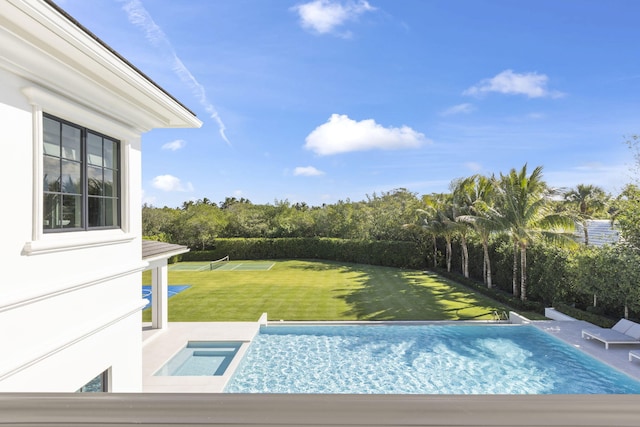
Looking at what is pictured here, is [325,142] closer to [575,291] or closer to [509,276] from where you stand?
[509,276]

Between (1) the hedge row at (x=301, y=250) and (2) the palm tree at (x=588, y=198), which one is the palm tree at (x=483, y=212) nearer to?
(1) the hedge row at (x=301, y=250)

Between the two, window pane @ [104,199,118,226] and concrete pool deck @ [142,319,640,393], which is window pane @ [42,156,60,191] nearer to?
window pane @ [104,199,118,226]

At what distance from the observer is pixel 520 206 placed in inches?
722

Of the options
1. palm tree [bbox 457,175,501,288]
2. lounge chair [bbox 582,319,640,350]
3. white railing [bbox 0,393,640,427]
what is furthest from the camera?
palm tree [bbox 457,175,501,288]

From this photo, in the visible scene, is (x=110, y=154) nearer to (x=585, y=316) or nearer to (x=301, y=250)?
(x=585, y=316)

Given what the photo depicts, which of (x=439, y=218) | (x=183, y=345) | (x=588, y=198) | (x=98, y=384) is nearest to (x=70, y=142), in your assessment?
(x=98, y=384)

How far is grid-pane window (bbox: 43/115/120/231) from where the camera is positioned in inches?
181

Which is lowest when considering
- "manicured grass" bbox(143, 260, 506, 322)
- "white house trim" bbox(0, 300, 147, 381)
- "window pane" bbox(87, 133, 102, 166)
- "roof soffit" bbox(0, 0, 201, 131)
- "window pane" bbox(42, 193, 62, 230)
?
"manicured grass" bbox(143, 260, 506, 322)

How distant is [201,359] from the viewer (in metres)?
12.6

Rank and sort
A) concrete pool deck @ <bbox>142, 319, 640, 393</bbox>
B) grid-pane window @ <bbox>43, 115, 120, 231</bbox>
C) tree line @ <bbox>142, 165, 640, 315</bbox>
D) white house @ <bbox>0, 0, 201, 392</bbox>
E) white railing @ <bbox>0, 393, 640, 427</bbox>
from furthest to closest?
tree line @ <bbox>142, 165, 640, 315</bbox> < concrete pool deck @ <bbox>142, 319, 640, 393</bbox> < grid-pane window @ <bbox>43, 115, 120, 231</bbox> < white house @ <bbox>0, 0, 201, 392</bbox> < white railing @ <bbox>0, 393, 640, 427</bbox>

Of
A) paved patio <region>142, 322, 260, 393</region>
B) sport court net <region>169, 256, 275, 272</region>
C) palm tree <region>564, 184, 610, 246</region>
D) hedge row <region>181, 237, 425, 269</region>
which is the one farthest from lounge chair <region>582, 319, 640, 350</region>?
palm tree <region>564, 184, 610, 246</region>

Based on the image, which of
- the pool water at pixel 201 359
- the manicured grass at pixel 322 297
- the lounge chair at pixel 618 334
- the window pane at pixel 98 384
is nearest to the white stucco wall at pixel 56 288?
the window pane at pixel 98 384

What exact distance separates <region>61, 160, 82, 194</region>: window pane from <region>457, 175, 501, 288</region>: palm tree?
747 inches

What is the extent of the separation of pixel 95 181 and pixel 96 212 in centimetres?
48
